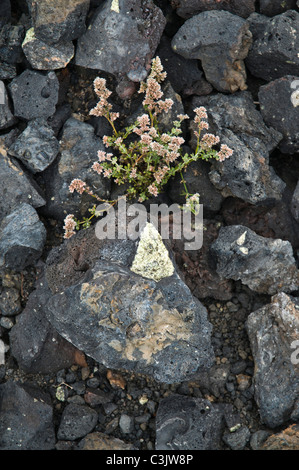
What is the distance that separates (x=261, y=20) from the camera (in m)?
5.52

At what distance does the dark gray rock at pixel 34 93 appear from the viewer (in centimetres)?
538

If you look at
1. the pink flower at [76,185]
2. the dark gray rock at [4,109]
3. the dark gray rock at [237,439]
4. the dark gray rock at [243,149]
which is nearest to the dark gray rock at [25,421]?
the dark gray rock at [237,439]

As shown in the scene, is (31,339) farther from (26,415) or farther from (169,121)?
(169,121)

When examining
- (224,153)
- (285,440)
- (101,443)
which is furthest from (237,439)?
(224,153)

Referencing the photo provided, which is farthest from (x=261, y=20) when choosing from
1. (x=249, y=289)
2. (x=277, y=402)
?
(x=277, y=402)

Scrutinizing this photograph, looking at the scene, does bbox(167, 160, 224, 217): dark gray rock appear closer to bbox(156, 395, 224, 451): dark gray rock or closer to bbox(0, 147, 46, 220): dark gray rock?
bbox(0, 147, 46, 220): dark gray rock

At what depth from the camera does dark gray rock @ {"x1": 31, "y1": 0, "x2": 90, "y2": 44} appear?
5.14m

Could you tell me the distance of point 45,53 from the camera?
5305 millimetres

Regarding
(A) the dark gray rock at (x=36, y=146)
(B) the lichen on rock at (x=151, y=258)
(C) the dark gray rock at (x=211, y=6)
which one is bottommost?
(B) the lichen on rock at (x=151, y=258)

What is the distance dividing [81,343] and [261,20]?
13.1 feet

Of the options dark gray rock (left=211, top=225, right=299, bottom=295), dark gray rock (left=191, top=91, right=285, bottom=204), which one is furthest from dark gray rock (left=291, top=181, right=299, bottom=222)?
dark gray rock (left=211, top=225, right=299, bottom=295)

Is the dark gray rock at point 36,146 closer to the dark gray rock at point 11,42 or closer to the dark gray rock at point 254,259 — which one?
the dark gray rock at point 11,42

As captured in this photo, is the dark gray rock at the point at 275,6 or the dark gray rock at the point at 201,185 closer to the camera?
the dark gray rock at the point at 201,185

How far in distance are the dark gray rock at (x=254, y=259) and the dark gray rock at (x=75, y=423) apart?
77.9 inches
